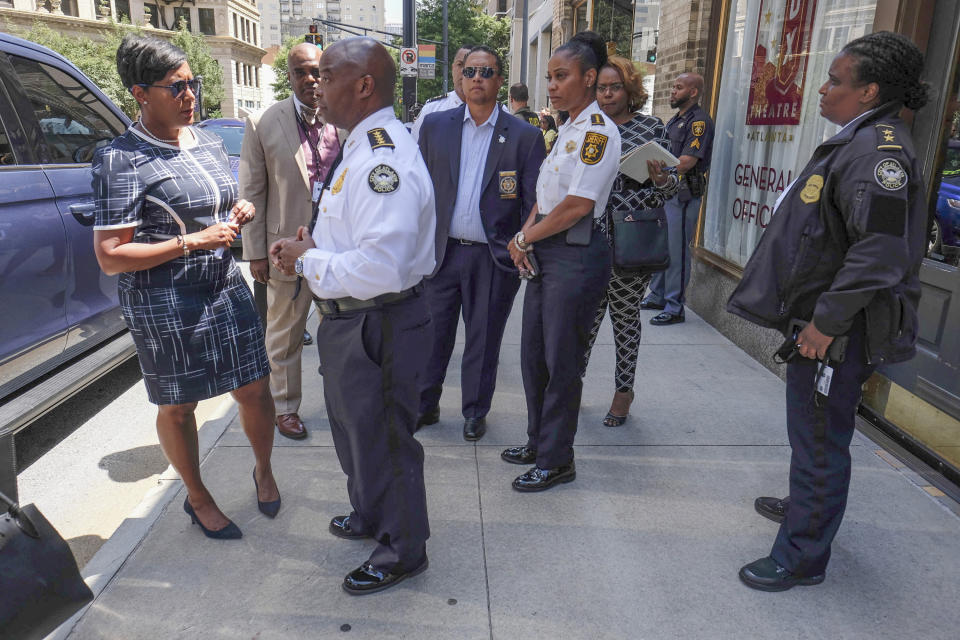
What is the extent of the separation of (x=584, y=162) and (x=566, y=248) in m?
0.39

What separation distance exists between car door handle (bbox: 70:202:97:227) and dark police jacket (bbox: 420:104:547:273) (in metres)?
1.68

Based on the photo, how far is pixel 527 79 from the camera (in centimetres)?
2531

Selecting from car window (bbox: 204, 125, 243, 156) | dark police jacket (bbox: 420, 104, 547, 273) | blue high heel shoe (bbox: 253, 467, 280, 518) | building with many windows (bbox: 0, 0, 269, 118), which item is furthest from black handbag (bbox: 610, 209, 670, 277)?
building with many windows (bbox: 0, 0, 269, 118)

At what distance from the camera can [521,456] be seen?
3531 millimetres

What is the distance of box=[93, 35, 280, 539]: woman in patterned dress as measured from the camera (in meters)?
2.37

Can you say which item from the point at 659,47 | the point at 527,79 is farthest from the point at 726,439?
the point at 527,79

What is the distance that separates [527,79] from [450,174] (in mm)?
23350

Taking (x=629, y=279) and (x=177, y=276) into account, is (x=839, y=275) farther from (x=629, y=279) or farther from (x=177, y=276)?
(x=177, y=276)

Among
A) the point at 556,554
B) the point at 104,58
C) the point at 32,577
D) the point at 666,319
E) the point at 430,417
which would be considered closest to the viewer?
the point at 32,577

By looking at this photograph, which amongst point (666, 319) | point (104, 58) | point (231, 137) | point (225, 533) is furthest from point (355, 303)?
point (104, 58)

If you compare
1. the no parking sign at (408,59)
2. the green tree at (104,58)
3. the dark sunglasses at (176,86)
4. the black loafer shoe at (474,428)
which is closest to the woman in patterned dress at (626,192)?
the black loafer shoe at (474,428)

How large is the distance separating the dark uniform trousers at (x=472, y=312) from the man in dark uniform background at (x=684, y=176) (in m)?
2.33

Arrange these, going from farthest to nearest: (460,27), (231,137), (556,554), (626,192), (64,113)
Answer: (460,27) < (231,137) < (64,113) < (626,192) < (556,554)

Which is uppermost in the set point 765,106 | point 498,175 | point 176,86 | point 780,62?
point 780,62
